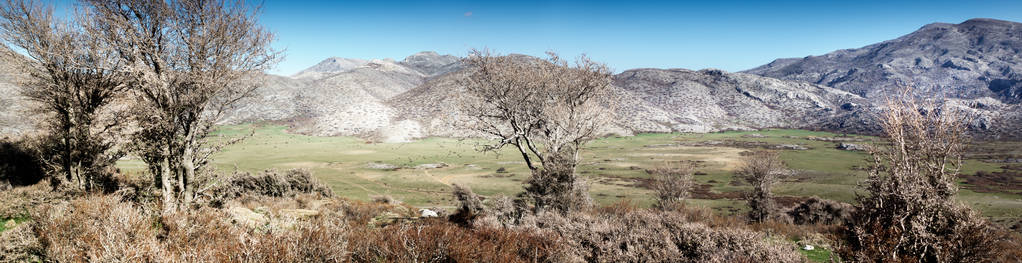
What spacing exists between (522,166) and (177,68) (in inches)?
3077

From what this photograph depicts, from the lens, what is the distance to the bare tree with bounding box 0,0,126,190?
43.7ft

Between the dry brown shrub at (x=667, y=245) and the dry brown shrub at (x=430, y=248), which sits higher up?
the dry brown shrub at (x=430, y=248)

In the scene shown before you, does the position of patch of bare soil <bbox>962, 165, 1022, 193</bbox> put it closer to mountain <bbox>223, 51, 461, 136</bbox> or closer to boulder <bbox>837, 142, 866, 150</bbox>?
boulder <bbox>837, 142, 866, 150</bbox>

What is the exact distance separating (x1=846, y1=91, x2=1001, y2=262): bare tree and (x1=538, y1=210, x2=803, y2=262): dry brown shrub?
191 cm

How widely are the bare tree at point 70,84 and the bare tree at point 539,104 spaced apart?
12974 millimetres

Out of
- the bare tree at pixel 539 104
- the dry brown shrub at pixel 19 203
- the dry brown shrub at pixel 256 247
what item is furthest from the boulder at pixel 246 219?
the bare tree at pixel 539 104

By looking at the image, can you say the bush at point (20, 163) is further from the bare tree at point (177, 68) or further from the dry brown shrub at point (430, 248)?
the dry brown shrub at point (430, 248)

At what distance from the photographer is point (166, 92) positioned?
11438 millimetres

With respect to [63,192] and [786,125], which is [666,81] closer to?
[786,125]

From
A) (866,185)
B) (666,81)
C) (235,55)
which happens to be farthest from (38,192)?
(666,81)

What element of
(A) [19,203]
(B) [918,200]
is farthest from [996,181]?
(A) [19,203]

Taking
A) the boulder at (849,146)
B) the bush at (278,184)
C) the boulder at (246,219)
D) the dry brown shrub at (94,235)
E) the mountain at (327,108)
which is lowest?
the boulder at (849,146)

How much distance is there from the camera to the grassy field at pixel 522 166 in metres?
56.6

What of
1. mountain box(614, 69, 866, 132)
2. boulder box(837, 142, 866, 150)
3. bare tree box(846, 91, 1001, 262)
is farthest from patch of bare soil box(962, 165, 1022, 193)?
bare tree box(846, 91, 1001, 262)
